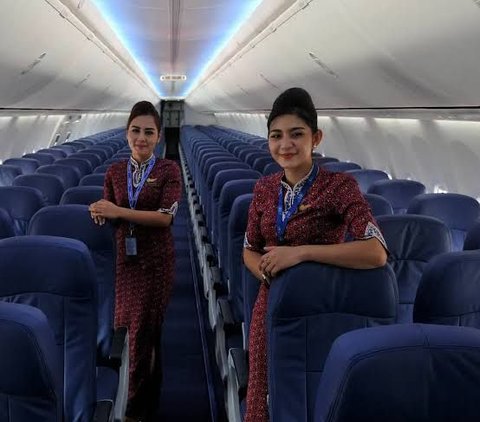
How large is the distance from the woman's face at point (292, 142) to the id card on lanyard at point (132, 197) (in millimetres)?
1631

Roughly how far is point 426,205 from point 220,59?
9.01 metres

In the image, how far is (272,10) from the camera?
23.4 ft

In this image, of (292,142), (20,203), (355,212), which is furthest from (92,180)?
(355,212)

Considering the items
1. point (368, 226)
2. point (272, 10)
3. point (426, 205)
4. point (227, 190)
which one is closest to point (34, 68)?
point (272, 10)

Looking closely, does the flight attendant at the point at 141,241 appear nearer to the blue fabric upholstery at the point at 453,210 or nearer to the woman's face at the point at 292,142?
the woman's face at the point at 292,142

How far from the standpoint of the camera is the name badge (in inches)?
160

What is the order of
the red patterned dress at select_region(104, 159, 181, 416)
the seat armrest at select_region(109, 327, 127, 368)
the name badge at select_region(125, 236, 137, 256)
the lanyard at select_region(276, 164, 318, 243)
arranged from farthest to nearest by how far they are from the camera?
the red patterned dress at select_region(104, 159, 181, 416) → the name badge at select_region(125, 236, 137, 256) → the seat armrest at select_region(109, 327, 127, 368) → the lanyard at select_region(276, 164, 318, 243)

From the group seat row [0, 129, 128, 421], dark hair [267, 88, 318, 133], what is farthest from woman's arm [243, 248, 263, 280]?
seat row [0, 129, 128, 421]

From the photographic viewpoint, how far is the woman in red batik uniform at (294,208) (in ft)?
8.40

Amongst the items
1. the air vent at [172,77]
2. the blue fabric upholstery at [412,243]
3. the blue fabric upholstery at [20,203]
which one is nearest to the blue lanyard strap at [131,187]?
the blue fabric upholstery at [20,203]

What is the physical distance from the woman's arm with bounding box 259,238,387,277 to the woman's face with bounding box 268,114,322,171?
39cm

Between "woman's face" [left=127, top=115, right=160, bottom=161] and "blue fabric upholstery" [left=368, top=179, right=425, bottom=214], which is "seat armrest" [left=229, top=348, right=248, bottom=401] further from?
"blue fabric upholstery" [left=368, top=179, right=425, bottom=214]

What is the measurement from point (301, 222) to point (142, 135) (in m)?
1.82

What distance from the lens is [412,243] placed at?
367 cm
